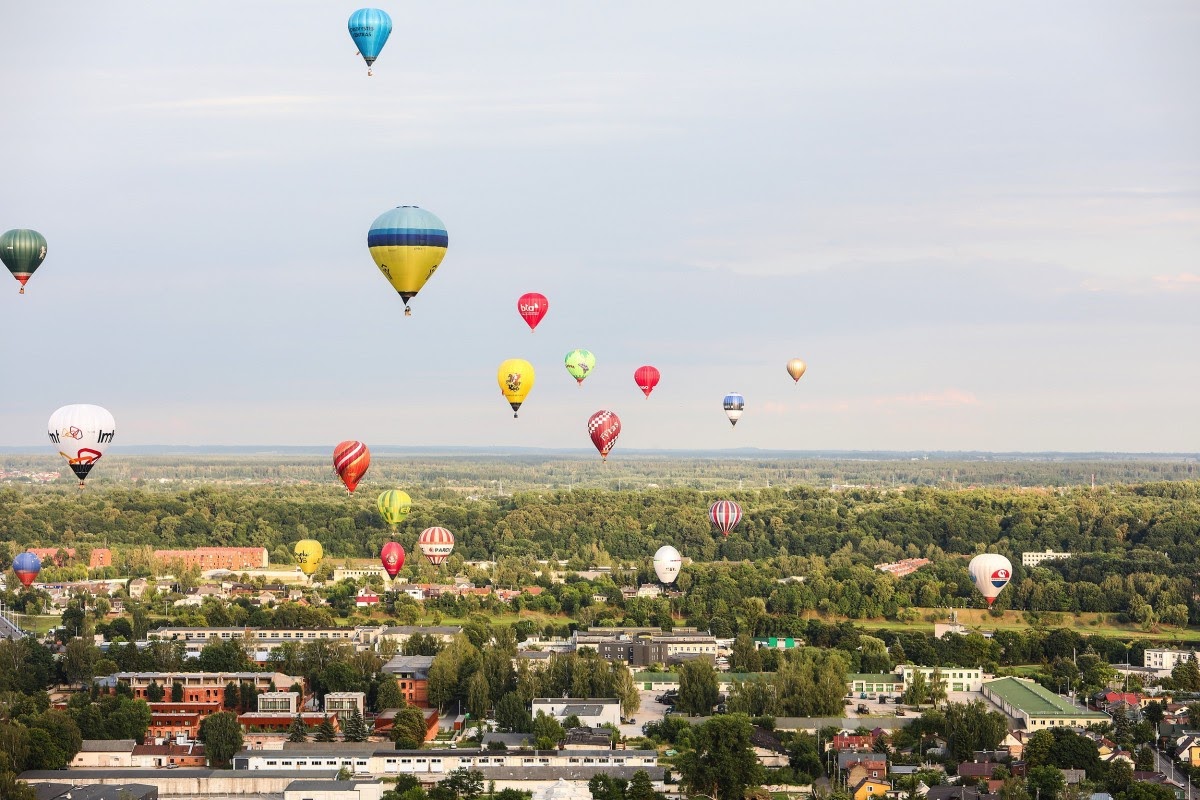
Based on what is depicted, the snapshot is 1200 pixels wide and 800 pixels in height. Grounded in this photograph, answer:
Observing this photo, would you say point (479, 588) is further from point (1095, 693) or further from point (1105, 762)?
point (1105, 762)

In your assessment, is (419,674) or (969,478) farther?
(969,478)

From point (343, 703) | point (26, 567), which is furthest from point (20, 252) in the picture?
point (26, 567)

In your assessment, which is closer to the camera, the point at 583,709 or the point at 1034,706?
the point at 583,709

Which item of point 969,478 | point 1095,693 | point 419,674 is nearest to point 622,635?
point 419,674

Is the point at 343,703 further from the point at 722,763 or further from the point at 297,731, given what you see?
the point at 722,763

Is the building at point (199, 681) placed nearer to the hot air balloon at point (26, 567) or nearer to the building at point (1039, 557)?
the hot air balloon at point (26, 567)

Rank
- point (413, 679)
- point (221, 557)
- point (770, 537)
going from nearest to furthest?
point (413, 679)
point (221, 557)
point (770, 537)

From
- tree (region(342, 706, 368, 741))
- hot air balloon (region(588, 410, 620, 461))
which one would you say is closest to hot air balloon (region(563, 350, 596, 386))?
hot air balloon (region(588, 410, 620, 461))
